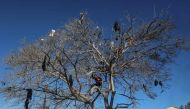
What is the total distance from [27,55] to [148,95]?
8.33 metres

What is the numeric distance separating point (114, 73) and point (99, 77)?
1.00 m

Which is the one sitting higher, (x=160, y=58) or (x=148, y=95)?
(x=160, y=58)

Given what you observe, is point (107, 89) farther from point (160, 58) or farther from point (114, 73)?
point (160, 58)

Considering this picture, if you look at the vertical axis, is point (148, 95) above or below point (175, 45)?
below

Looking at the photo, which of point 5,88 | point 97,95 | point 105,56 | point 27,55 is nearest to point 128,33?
point 105,56

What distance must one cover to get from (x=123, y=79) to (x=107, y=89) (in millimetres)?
1517

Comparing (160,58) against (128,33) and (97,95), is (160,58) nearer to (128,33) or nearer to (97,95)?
(128,33)

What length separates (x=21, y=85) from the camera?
29.4m

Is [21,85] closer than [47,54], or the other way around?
[47,54]

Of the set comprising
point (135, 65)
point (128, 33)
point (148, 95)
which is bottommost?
point (148, 95)

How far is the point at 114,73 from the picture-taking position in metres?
29.6

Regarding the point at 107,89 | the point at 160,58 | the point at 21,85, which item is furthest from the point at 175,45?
the point at 21,85

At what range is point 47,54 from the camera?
27.5 metres

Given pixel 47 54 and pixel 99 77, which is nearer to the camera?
pixel 47 54
